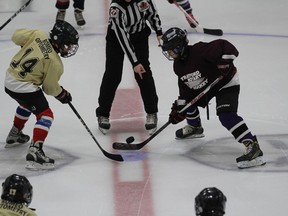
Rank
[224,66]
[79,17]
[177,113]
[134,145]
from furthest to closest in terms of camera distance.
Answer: [79,17]
[134,145]
[177,113]
[224,66]

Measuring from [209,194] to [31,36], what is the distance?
2.19 meters

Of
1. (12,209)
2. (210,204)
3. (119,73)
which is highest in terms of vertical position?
(210,204)

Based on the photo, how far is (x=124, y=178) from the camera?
15.3 ft

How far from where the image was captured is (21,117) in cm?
507

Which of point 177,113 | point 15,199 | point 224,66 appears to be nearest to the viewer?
→ point 15,199

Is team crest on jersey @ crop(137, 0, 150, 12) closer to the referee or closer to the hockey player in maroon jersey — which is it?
the referee

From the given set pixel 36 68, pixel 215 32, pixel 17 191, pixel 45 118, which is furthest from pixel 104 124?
pixel 17 191

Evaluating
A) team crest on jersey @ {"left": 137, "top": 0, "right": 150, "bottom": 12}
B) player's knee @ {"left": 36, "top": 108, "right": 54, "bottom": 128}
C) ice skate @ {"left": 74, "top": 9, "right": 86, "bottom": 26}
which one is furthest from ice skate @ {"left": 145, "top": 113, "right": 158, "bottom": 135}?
ice skate @ {"left": 74, "top": 9, "right": 86, "bottom": 26}

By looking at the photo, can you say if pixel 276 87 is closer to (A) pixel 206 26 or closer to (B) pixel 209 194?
(A) pixel 206 26

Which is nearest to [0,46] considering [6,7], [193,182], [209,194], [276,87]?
[6,7]

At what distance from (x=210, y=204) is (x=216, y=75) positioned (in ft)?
6.52

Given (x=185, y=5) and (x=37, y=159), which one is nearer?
(x=37, y=159)

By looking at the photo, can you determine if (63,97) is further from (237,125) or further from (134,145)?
(237,125)

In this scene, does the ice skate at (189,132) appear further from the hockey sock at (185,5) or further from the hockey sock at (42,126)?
the hockey sock at (185,5)
